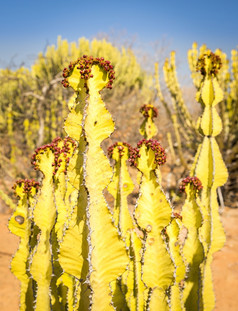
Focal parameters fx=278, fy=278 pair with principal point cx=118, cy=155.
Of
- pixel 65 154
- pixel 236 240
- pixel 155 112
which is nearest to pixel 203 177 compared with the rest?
pixel 155 112

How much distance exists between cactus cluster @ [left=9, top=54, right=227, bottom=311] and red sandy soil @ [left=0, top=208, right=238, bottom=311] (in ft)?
4.27

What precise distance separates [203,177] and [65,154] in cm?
120

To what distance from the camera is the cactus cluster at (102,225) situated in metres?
1.35

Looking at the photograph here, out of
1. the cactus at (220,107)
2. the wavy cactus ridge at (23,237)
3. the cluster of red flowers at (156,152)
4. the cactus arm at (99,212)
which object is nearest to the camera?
the cactus arm at (99,212)

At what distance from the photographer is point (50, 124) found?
8.95 m

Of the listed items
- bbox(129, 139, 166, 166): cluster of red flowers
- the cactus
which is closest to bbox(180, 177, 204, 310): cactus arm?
bbox(129, 139, 166, 166): cluster of red flowers

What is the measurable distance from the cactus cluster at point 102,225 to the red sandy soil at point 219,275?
4.27 feet

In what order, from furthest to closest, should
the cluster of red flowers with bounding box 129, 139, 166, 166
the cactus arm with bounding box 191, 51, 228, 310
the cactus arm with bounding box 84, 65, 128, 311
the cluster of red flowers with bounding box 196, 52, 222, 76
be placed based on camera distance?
the cluster of red flowers with bounding box 196, 52, 222, 76
the cactus arm with bounding box 191, 51, 228, 310
the cluster of red flowers with bounding box 129, 139, 166, 166
the cactus arm with bounding box 84, 65, 128, 311

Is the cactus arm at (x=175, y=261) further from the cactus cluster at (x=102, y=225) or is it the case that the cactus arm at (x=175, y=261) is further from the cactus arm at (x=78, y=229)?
the cactus arm at (x=78, y=229)

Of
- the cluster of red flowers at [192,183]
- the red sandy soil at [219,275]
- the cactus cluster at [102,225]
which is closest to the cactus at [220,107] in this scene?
the red sandy soil at [219,275]

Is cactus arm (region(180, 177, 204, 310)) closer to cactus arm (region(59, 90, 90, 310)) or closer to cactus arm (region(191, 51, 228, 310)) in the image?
cactus arm (region(191, 51, 228, 310))

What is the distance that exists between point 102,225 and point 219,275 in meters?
3.18

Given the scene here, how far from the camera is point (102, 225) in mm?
1337

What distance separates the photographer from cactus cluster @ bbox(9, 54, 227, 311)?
53.2 inches
